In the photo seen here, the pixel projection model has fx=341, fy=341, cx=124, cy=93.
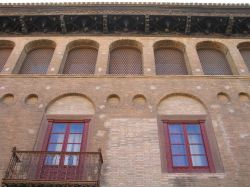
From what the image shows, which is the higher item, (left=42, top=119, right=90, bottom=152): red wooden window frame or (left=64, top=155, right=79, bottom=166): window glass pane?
(left=42, top=119, right=90, bottom=152): red wooden window frame

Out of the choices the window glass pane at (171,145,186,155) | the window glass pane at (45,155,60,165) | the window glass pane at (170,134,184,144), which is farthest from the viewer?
the window glass pane at (170,134,184,144)

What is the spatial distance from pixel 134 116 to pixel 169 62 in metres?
3.94

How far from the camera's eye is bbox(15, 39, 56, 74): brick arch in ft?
45.3

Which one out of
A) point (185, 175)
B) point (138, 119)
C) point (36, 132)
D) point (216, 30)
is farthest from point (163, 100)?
point (216, 30)

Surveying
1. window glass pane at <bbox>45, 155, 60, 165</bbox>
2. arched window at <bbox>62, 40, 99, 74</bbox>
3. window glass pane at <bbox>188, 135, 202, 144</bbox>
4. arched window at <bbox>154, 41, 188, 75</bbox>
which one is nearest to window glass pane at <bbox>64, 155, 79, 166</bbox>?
window glass pane at <bbox>45, 155, 60, 165</bbox>

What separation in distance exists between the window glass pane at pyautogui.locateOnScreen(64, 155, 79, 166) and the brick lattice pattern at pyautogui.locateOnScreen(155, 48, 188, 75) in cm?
532

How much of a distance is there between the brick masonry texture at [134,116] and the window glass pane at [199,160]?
46cm

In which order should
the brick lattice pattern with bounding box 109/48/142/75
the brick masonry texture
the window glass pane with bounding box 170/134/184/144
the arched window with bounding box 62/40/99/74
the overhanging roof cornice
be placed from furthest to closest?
the overhanging roof cornice < the arched window with bounding box 62/40/99/74 < the brick lattice pattern with bounding box 109/48/142/75 < the window glass pane with bounding box 170/134/184/144 < the brick masonry texture

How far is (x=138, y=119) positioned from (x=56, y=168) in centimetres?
312

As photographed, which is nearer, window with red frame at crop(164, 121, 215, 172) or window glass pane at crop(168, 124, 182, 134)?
window with red frame at crop(164, 121, 215, 172)

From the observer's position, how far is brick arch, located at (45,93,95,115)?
11.6m

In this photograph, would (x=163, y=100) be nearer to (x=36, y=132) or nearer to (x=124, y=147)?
(x=124, y=147)

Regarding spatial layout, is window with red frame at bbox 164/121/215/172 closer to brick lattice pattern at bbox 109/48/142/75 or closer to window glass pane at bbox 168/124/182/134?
window glass pane at bbox 168/124/182/134

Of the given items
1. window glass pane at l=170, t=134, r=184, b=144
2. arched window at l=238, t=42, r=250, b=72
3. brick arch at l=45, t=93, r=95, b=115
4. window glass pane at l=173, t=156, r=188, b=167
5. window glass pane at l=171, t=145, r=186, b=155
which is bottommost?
window glass pane at l=173, t=156, r=188, b=167
